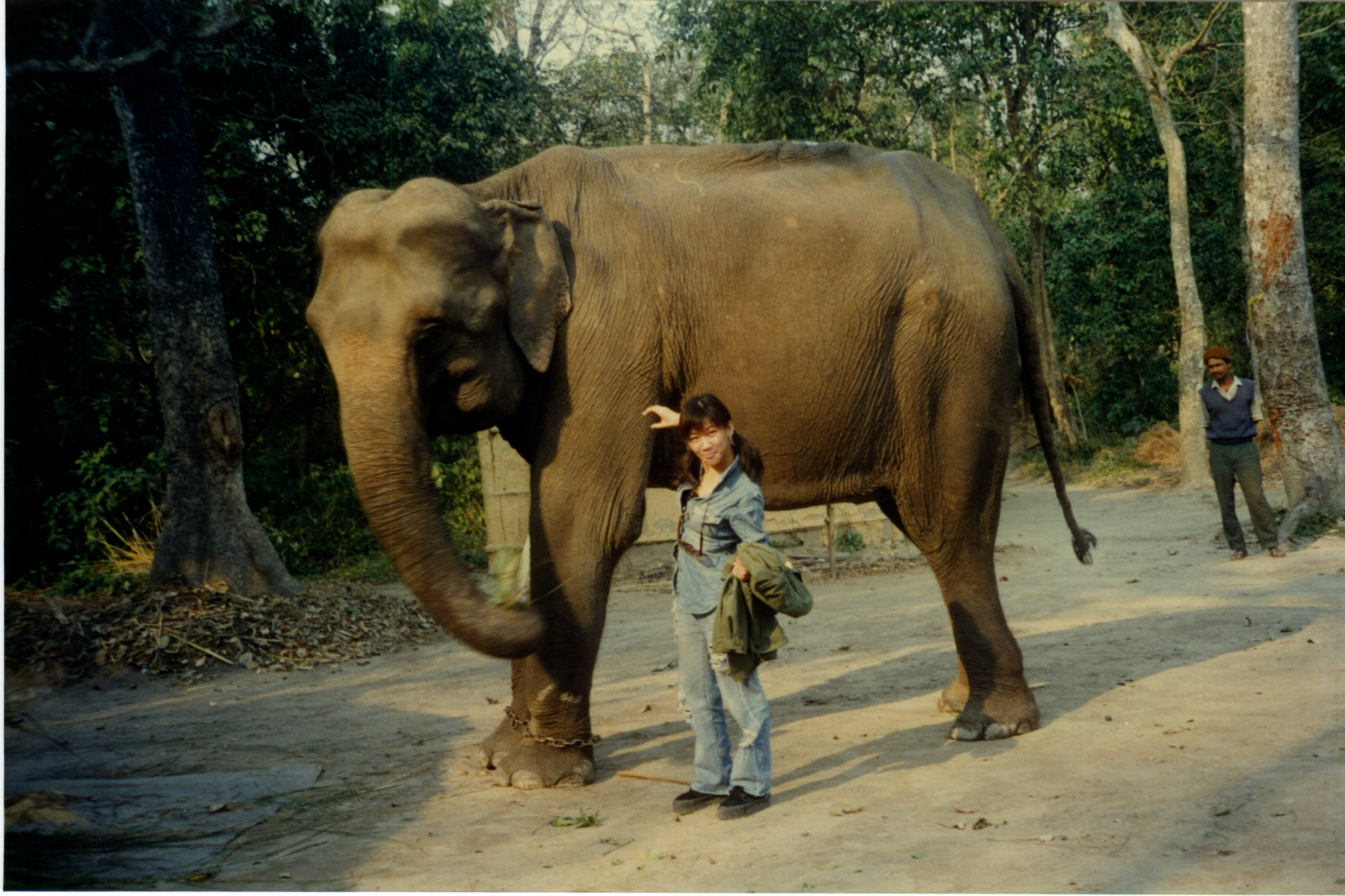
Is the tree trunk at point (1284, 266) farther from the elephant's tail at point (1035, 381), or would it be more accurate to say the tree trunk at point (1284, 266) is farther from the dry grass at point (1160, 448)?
the dry grass at point (1160, 448)

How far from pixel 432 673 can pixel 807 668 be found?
2.51m

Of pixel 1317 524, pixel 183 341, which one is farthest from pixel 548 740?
pixel 1317 524

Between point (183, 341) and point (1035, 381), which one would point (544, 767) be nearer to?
point (1035, 381)

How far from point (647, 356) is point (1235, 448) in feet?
23.9

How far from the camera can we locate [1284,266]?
1093 cm

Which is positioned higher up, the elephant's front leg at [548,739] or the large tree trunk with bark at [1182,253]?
the large tree trunk with bark at [1182,253]

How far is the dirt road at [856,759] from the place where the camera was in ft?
12.4

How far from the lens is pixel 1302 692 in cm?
567

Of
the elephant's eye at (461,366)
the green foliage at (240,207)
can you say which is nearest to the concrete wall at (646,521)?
the green foliage at (240,207)

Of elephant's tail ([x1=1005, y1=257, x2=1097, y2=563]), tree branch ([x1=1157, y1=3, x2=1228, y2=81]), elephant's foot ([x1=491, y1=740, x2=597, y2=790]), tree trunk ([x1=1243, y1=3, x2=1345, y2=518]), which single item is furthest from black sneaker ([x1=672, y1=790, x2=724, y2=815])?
tree branch ([x1=1157, y1=3, x2=1228, y2=81])

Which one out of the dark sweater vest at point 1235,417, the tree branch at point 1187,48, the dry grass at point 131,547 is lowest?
the dry grass at point 131,547

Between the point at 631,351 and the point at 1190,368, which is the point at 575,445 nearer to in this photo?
the point at 631,351

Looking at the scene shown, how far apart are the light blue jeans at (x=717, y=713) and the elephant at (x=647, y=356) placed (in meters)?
0.53

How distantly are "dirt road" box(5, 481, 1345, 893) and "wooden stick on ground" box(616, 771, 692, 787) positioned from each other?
62 millimetres
